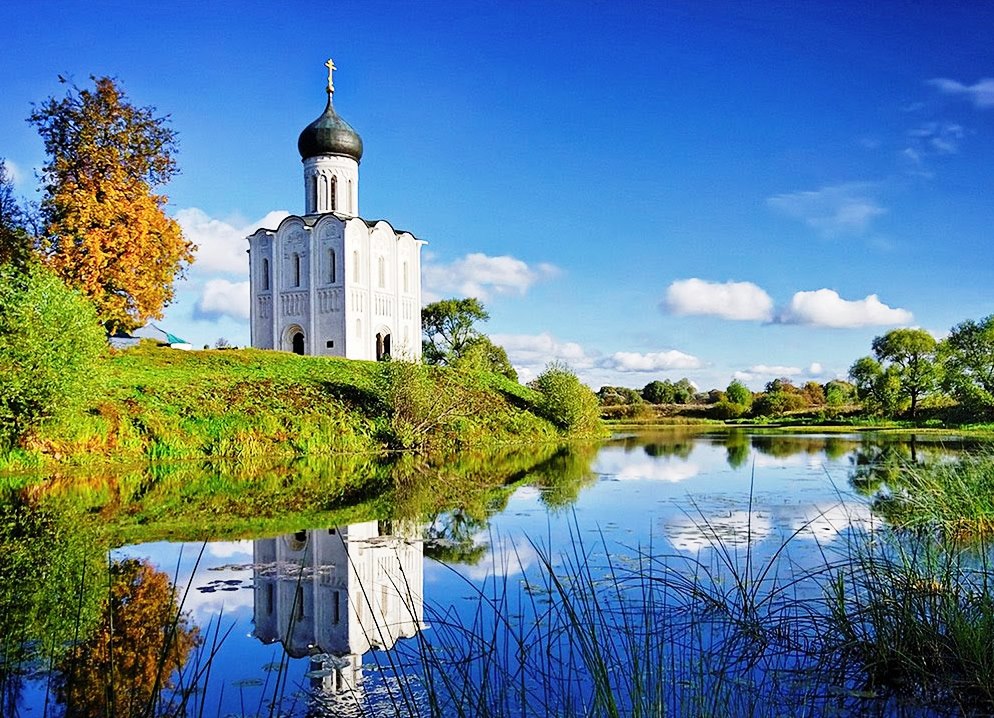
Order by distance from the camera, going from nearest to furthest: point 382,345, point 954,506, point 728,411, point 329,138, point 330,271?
point 954,506, point 329,138, point 330,271, point 382,345, point 728,411

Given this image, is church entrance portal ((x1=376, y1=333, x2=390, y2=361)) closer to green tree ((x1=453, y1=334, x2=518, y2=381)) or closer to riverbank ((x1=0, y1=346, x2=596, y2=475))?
green tree ((x1=453, y1=334, x2=518, y2=381))

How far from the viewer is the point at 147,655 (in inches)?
204

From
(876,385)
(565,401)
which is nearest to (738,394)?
(876,385)

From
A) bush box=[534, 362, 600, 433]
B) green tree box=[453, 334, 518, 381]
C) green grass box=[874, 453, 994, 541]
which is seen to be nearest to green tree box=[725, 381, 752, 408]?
green tree box=[453, 334, 518, 381]

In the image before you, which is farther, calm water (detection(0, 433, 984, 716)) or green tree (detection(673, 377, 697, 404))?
green tree (detection(673, 377, 697, 404))

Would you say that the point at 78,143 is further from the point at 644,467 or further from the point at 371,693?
the point at 371,693

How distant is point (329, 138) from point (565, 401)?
16.8 metres

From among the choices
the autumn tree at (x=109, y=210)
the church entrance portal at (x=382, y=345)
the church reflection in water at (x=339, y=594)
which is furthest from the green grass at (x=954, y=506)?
the church entrance portal at (x=382, y=345)

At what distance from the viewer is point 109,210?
81.7 feet

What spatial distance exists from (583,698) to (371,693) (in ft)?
3.88

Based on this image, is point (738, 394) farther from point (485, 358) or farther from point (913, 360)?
point (485, 358)

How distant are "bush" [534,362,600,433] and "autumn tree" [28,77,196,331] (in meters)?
14.9

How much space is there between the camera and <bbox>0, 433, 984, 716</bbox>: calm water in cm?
441

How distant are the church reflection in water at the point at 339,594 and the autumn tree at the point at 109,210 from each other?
18.0 m
